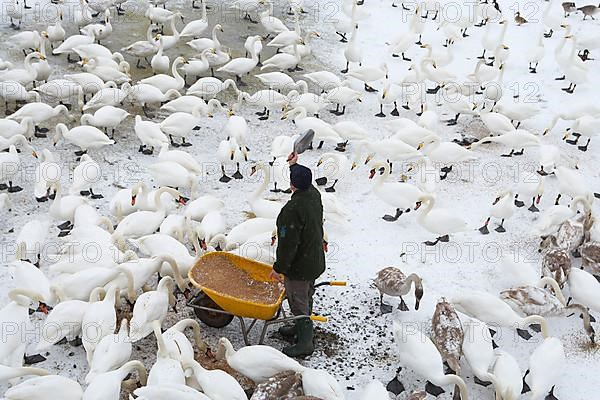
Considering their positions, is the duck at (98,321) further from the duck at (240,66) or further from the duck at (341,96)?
the duck at (240,66)

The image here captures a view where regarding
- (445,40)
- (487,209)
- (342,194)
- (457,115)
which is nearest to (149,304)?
(342,194)

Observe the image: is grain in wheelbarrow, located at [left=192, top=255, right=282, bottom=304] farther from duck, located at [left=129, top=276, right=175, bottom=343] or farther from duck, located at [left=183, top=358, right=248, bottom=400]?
duck, located at [left=183, top=358, right=248, bottom=400]

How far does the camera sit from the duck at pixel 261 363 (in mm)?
5629

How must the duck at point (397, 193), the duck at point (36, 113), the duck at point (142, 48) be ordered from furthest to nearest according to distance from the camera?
the duck at point (142, 48)
the duck at point (36, 113)
the duck at point (397, 193)

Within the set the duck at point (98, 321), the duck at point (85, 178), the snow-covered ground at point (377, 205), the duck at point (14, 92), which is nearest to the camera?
the duck at point (98, 321)

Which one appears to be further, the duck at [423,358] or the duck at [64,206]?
the duck at [64,206]

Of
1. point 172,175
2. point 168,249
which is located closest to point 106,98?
point 172,175

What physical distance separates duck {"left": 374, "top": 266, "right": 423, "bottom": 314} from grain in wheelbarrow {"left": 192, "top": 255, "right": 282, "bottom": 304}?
3.89 feet

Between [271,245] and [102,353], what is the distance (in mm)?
2376

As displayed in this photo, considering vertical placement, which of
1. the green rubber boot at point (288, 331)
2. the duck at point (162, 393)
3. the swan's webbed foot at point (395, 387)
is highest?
the duck at point (162, 393)

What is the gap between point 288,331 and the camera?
653 centimetres

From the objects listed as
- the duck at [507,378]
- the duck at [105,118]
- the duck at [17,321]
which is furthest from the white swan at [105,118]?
the duck at [507,378]

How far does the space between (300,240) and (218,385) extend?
4.82 feet

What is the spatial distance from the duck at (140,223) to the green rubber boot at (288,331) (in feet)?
7.07
